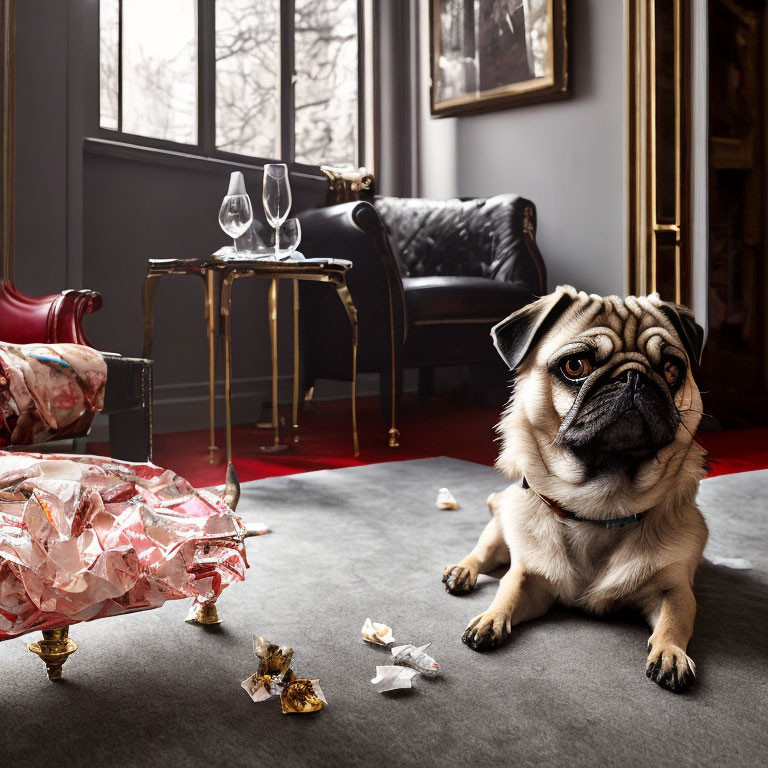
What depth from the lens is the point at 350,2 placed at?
4789 millimetres

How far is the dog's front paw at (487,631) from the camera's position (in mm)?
1231

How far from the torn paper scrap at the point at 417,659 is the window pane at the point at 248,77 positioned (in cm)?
350

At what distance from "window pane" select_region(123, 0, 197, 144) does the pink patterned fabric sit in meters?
2.41

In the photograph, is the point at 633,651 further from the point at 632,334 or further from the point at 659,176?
the point at 659,176

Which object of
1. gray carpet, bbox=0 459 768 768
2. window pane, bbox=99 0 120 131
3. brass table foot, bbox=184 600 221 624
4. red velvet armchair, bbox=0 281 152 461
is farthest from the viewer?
window pane, bbox=99 0 120 131

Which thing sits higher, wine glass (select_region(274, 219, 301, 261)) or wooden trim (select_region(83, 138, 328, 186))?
wooden trim (select_region(83, 138, 328, 186))

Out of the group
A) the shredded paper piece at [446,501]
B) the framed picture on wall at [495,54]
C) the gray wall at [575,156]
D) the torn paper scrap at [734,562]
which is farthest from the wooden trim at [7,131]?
the gray wall at [575,156]

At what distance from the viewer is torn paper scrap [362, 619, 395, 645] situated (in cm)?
125

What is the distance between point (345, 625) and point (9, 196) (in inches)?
90.0

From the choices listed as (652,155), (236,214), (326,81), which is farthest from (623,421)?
(326,81)

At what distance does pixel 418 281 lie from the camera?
3.68 meters

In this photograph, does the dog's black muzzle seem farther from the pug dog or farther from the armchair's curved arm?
the armchair's curved arm

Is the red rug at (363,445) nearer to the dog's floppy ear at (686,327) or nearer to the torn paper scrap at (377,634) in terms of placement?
the dog's floppy ear at (686,327)

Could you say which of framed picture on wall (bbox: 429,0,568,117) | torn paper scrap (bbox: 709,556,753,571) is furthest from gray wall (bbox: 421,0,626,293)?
torn paper scrap (bbox: 709,556,753,571)
